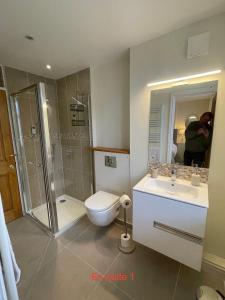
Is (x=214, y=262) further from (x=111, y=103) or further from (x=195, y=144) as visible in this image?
(x=111, y=103)

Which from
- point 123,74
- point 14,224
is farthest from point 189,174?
point 14,224

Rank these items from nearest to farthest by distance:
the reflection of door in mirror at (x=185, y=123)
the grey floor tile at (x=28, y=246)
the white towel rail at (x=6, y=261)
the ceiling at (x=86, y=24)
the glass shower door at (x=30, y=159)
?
1. the white towel rail at (x=6, y=261)
2. the ceiling at (x=86, y=24)
3. the reflection of door in mirror at (x=185, y=123)
4. the grey floor tile at (x=28, y=246)
5. the glass shower door at (x=30, y=159)

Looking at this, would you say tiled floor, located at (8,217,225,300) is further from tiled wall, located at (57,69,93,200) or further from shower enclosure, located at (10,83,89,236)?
tiled wall, located at (57,69,93,200)

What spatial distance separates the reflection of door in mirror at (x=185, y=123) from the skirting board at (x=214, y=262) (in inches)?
38.0

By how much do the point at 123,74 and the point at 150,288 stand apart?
231 centimetres

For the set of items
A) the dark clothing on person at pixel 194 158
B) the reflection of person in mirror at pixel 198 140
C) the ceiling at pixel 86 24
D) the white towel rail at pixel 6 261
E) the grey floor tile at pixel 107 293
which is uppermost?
the ceiling at pixel 86 24

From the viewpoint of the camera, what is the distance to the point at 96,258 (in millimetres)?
1604

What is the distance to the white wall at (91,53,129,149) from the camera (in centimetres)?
196

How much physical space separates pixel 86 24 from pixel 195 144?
4.88ft

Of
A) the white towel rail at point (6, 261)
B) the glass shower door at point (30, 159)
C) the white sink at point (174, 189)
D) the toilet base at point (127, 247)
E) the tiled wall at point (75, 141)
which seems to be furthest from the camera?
the tiled wall at point (75, 141)

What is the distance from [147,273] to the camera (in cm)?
144

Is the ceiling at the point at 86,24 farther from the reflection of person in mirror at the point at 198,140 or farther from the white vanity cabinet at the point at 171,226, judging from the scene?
the white vanity cabinet at the point at 171,226

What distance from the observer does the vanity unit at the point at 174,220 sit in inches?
44.3

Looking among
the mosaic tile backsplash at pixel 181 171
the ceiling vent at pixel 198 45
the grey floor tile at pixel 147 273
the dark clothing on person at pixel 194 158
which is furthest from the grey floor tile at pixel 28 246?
the ceiling vent at pixel 198 45
